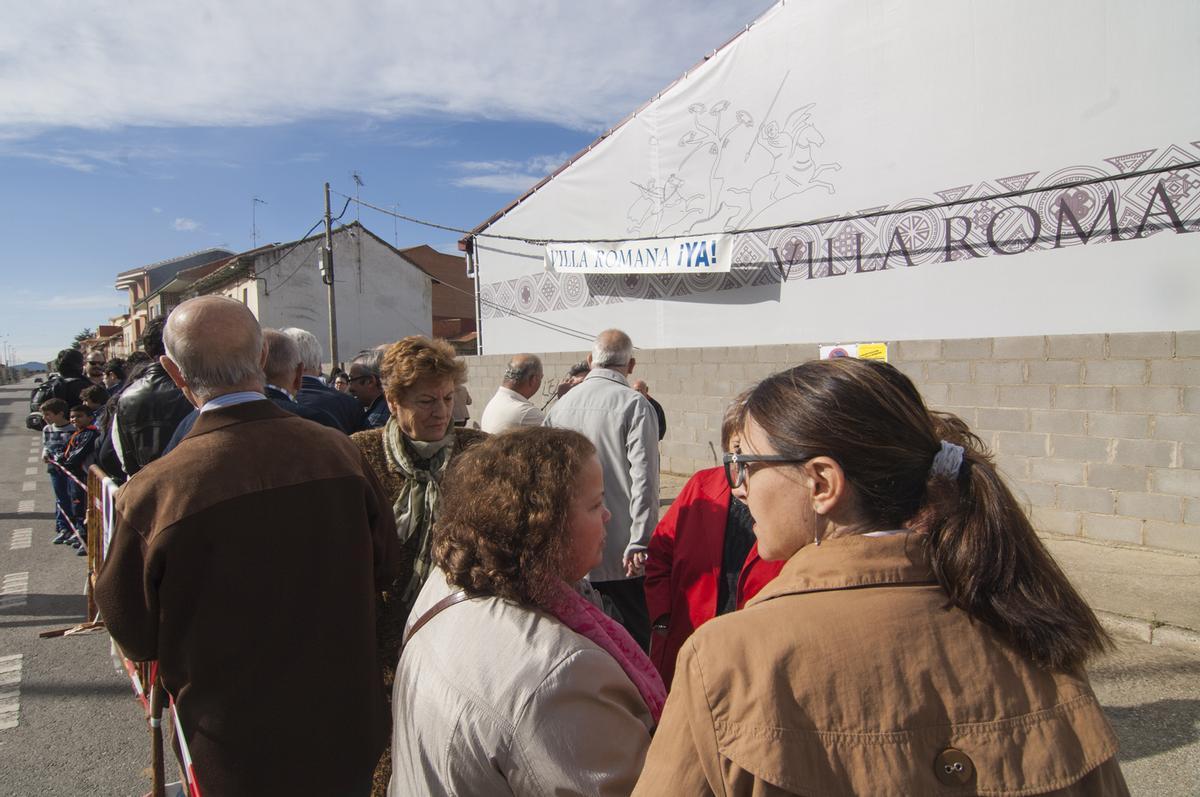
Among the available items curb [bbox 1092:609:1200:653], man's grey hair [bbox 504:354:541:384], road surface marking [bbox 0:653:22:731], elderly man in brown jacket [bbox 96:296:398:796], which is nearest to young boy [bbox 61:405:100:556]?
road surface marking [bbox 0:653:22:731]

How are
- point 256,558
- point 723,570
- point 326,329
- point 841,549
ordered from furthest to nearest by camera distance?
1. point 326,329
2. point 723,570
3. point 256,558
4. point 841,549

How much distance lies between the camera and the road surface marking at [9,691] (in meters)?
3.68

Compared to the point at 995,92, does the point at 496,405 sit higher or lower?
lower

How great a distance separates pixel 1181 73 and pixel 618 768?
7.23 metres

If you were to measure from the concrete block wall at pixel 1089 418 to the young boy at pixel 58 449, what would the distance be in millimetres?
8458

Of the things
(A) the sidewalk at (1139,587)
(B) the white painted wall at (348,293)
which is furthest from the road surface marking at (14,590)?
(B) the white painted wall at (348,293)

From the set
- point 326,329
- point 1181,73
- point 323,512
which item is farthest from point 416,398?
point 326,329

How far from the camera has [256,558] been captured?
177cm

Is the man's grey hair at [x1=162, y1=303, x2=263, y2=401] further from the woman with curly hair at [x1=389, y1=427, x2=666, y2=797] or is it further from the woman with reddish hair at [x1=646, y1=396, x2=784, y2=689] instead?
the woman with reddish hair at [x1=646, y1=396, x2=784, y2=689]

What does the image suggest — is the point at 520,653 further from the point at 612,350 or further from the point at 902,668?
the point at 612,350

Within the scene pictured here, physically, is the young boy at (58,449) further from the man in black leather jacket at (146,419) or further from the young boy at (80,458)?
the man in black leather jacket at (146,419)

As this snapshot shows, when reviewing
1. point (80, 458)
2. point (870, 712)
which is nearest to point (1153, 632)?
point (870, 712)

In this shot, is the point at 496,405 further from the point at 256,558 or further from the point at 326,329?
the point at 326,329

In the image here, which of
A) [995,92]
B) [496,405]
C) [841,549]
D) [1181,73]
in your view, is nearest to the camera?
[841,549]
